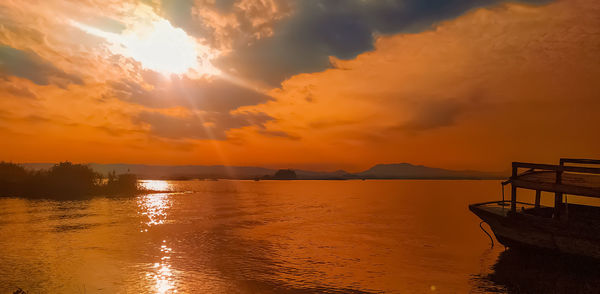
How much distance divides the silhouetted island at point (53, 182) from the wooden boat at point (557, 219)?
75772 mm

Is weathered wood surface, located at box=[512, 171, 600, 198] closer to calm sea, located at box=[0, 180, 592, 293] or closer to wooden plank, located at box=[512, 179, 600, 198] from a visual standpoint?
wooden plank, located at box=[512, 179, 600, 198]

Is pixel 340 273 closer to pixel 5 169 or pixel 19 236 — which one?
pixel 19 236

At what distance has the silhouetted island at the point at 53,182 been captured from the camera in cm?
6581

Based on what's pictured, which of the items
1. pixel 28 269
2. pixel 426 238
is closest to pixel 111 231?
pixel 28 269

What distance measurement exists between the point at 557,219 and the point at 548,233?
86 cm

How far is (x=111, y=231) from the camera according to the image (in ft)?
97.9

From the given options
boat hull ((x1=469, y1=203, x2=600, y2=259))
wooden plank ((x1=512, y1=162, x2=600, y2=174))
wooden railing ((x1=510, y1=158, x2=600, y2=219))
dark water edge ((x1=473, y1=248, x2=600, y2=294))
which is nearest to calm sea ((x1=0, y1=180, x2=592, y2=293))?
dark water edge ((x1=473, y1=248, x2=600, y2=294))

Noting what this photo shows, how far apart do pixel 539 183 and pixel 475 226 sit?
21.9 m

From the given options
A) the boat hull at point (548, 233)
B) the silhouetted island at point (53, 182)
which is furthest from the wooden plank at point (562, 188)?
the silhouetted island at point (53, 182)

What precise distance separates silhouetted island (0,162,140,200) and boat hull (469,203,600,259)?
2970 inches

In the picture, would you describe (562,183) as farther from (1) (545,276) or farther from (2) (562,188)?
(1) (545,276)

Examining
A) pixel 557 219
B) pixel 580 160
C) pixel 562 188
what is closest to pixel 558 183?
pixel 562 188

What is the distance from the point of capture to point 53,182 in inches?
2672

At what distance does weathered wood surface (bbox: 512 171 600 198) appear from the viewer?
1506 cm
